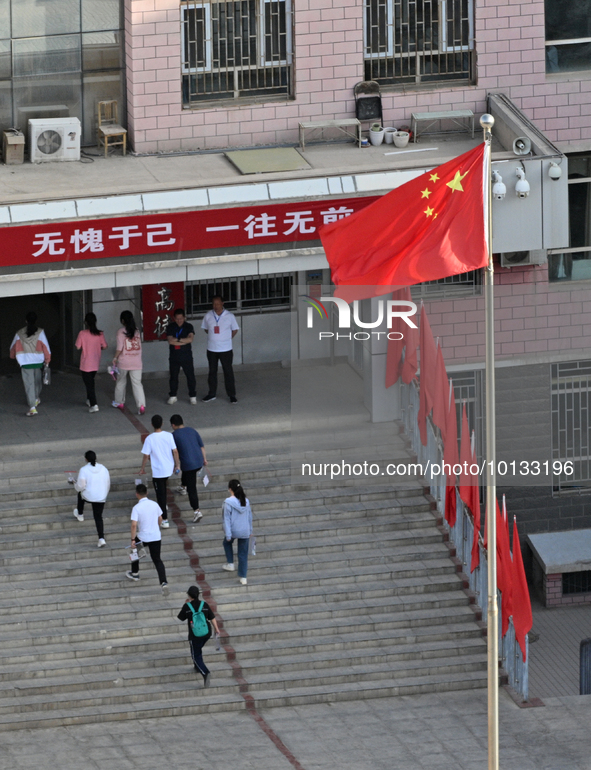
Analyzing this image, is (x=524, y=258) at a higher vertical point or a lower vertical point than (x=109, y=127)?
lower

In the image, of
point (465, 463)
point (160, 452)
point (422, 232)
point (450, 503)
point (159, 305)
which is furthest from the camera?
point (159, 305)

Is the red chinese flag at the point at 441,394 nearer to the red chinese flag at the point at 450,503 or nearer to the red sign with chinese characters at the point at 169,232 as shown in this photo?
the red chinese flag at the point at 450,503

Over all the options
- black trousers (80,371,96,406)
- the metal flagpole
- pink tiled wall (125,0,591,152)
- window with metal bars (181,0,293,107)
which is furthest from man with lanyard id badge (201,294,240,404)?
the metal flagpole

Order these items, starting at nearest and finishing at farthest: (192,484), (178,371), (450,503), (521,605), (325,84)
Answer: (521,605)
(192,484)
(450,503)
(325,84)
(178,371)

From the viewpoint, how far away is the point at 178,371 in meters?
26.2

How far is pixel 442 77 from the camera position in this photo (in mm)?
26031

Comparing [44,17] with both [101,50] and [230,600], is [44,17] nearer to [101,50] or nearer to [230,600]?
[101,50]

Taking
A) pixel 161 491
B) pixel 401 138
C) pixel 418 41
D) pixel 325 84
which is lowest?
pixel 161 491

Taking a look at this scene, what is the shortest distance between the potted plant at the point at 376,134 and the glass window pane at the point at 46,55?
14.9 ft

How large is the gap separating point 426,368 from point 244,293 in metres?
4.30

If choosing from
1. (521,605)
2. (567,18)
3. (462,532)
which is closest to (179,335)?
(462,532)

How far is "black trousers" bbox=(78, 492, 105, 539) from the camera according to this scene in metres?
23.0

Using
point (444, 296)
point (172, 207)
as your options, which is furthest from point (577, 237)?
point (172, 207)

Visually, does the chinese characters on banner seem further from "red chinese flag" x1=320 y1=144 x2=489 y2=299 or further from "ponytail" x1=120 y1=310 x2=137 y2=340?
"red chinese flag" x1=320 y1=144 x2=489 y2=299
